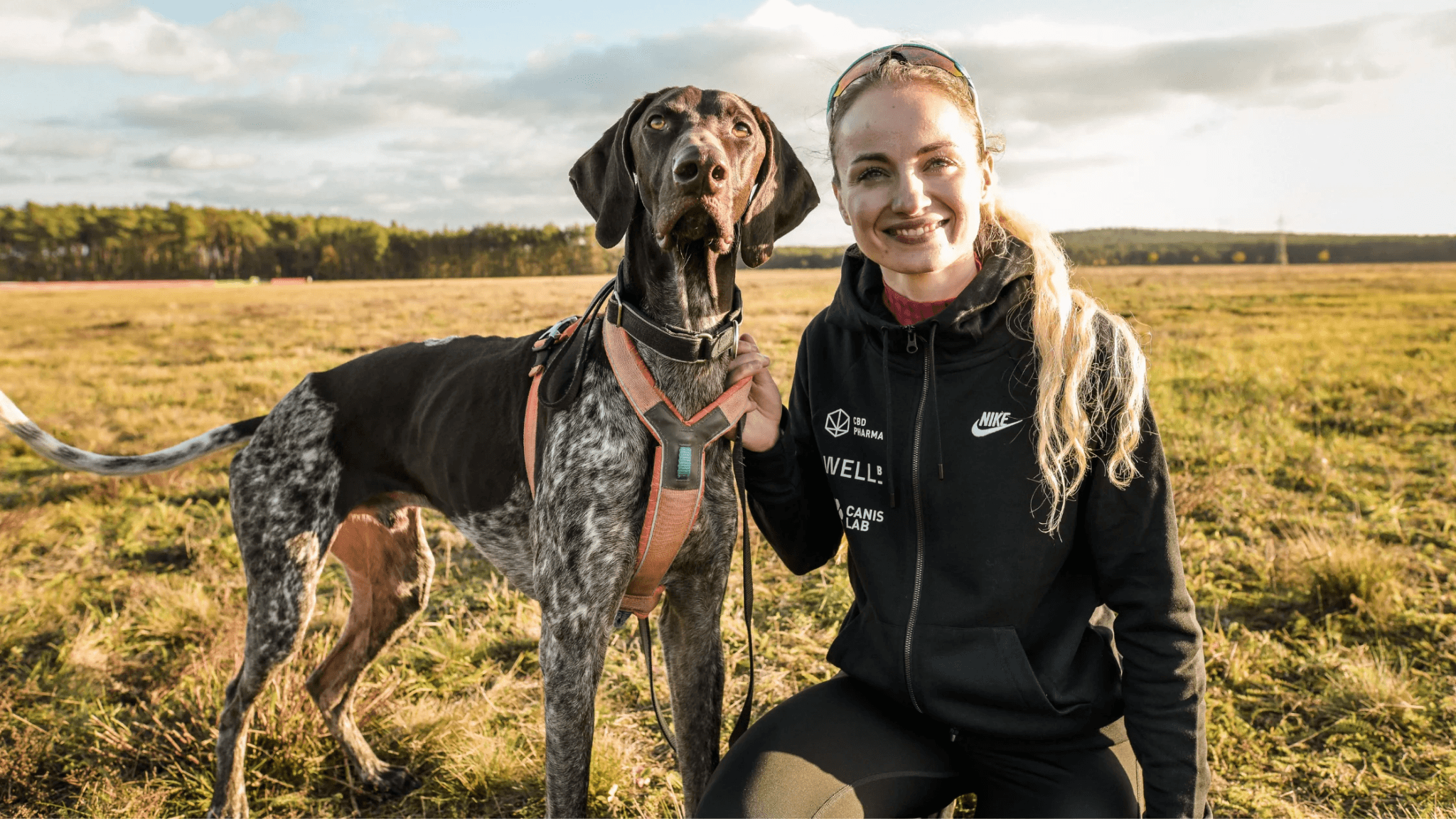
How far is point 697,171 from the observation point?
2.27m

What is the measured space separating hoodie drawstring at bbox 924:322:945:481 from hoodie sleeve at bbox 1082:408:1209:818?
38 cm

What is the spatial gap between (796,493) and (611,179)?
3.64 ft

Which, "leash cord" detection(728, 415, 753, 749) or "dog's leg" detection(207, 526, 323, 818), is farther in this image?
"dog's leg" detection(207, 526, 323, 818)

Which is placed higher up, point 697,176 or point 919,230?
point 697,176

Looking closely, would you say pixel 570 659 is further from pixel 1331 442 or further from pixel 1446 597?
pixel 1331 442

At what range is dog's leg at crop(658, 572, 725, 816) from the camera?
9.06 feet

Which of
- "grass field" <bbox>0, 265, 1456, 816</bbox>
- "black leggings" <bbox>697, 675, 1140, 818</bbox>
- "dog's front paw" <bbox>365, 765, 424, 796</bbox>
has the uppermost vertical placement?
"black leggings" <bbox>697, 675, 1140, 818</bbox>

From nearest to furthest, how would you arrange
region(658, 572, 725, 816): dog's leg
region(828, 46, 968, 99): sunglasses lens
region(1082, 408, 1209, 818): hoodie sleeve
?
1. region(1082, 408, 1209, 818): hoodie sleeve
2. region(828, 46, 968, 99): sunglasses lens
3. region(658, 572, 725, 816): dog's leg

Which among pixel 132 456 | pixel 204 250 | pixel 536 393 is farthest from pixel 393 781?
pixel 204 250

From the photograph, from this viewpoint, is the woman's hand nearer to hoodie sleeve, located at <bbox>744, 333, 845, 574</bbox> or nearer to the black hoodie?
hoodie sleeve, located at <bbox>744, 333, 845, 574</bbox>

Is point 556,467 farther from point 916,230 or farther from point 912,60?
point 912,60

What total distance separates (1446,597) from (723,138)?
454cm

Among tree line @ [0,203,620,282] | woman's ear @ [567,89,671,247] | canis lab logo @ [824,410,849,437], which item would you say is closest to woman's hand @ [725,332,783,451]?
canis lab logo @ [824,410,849,437]

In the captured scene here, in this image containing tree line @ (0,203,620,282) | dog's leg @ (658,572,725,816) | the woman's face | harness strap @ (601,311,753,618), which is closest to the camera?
the woman's face
